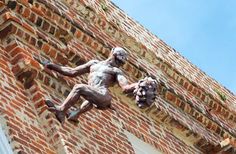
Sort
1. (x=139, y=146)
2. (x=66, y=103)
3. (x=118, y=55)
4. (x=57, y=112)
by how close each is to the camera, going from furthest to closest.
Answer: (x=139, y=146)
(x=118, y=55)
(x=66, y=103)
(x=57, y=112)

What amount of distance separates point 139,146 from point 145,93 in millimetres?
2931

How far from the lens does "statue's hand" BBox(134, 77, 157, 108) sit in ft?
33.4

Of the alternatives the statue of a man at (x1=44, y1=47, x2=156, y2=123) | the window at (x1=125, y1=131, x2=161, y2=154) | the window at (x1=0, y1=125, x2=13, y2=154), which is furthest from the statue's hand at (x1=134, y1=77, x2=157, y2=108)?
the window at (x1=125, y1=131, x2=161, y2=154)

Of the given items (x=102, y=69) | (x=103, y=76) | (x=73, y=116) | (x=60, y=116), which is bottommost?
(x=60, y=116)

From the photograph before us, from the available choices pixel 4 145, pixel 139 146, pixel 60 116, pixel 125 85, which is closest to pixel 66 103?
pixel 60 116

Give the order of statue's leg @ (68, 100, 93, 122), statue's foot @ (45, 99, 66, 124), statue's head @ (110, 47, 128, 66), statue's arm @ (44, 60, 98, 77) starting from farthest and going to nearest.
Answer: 1. statue's arm @ (44, 60, 98, 77)
2. statue's head @ (110, 47, 128, 66)
3. statue's leg @ (68, 100, 93, 122)
4. statue's foot @ (45, 99, 66, 124)

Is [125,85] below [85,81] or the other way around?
below

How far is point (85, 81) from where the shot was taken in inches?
507

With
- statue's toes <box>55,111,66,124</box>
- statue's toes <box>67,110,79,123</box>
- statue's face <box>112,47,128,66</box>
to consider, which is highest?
statue's face <box>112,47,128,66</box>

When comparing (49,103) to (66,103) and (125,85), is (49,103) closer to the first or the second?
(66,103)

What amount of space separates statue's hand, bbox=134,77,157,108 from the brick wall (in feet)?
3.42

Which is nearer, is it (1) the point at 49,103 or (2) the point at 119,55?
(1) the point at 49,103

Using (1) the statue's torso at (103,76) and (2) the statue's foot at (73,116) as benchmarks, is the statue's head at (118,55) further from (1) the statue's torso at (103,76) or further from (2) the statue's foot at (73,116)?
(2) the statue's foot at (73,116)

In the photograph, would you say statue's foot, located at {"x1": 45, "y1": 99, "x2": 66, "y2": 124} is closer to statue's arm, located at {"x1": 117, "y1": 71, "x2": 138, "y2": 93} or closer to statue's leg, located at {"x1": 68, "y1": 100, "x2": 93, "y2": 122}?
statue's leg, located at {"x1": 68, "y1": 100, "x2": 93, "y2": 122}
